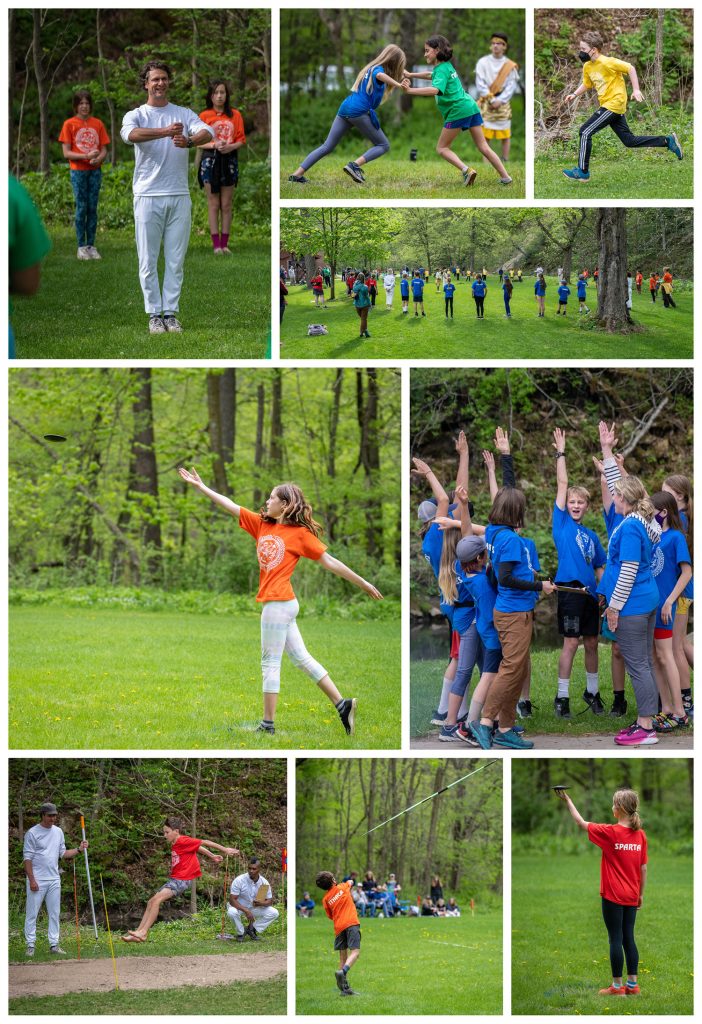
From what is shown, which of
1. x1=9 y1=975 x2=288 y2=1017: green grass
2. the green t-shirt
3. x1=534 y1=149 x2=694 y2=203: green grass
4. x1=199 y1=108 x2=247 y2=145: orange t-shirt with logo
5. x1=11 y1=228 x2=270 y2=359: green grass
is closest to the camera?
x1=9 y1=975 x2=288 y2=1017: green grass

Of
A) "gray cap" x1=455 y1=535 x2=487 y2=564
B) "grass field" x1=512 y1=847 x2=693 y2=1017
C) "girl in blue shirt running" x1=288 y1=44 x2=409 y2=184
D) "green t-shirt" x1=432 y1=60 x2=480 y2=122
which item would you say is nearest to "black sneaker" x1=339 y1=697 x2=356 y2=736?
"gray cap" x1=455 y1=535 x2=487 y2=564

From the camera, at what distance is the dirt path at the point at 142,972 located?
761 centimetres

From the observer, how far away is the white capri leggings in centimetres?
764

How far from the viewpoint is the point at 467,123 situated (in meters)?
8.79

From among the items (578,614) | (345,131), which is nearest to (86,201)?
(345,131)

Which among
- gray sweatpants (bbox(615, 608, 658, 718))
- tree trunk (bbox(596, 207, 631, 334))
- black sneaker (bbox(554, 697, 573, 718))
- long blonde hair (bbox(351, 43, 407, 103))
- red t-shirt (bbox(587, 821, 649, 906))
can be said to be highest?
long blonde hair (bbox(351, 43, 407, 103))

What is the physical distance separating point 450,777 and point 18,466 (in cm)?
733

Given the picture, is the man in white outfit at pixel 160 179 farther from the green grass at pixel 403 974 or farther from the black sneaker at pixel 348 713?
the green grass at pixel 403 974

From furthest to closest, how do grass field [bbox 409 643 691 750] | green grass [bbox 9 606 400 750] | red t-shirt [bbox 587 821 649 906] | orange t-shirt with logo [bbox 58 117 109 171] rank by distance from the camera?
orange t-shirt with logo [bbox 58 117 109 171] → grass field [bbox 409 643 691 750] → green grass [bbox 9 606 400 750] → red t-shirt [bbox 587 821 649 906]

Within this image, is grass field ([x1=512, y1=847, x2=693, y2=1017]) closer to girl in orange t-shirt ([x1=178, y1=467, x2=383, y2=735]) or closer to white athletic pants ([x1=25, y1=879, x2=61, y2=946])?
girl in orange t-shirt ([x1=178, y1=467, x2=383, y2=735])

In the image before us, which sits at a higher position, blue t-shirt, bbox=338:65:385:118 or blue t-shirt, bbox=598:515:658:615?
blue t-shirt, bbox=338:65:385:118

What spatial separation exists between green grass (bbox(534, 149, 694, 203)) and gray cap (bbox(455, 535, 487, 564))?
2520 millimetres

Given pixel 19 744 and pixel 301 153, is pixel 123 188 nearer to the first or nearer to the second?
pixel 301 153

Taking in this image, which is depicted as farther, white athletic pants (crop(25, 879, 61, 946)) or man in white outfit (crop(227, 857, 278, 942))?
man in white outfit (crop(227, 857, 278, 942))
